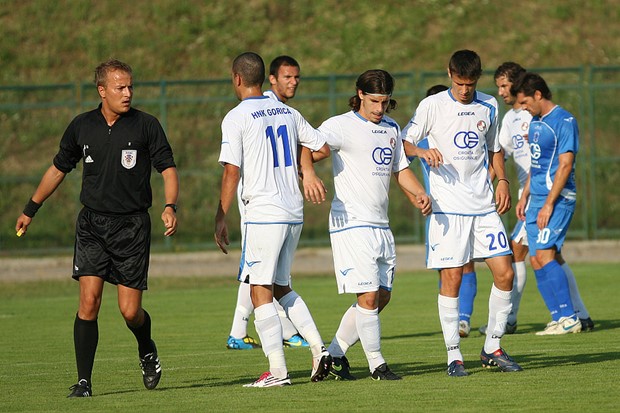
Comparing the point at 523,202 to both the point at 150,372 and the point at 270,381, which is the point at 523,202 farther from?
the point at 150,372

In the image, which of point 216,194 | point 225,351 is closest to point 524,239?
point 225,351

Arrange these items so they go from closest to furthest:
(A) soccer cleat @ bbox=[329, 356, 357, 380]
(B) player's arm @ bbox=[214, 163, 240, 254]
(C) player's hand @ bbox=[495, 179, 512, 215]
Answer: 1. (B) player's arm @ bbox=[214, 163, 240, 254]
2. (A) soccer cleat @ bbox=[329, 356, 357, 380]
3. (C) player's hand @ bbox=[495, 179, 512, 215]

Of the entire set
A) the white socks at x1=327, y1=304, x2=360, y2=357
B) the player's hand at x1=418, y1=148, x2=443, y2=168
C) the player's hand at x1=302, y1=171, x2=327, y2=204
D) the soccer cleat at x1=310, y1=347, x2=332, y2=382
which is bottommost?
the soccer cleat at x1=310, y1=347, x2=332, y2=382

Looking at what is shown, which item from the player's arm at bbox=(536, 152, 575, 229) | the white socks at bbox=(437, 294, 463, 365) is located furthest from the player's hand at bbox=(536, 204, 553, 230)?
the white socks at bbox=(437, 294, 463, 365)

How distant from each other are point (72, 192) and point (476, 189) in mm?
14958

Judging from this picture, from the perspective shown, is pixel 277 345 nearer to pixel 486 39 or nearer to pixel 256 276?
pixel 256 276

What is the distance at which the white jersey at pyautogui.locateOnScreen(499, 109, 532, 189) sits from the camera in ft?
42.5

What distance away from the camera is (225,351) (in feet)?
37.7

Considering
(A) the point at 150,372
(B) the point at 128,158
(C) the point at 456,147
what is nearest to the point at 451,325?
(C) the point at 456,147

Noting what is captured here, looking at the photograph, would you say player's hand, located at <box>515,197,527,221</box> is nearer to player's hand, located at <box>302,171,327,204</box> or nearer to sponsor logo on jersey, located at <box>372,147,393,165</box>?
sponsor logo on jersey, located at <box>372,147,393,165</box>

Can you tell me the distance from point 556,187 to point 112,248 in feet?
16.0

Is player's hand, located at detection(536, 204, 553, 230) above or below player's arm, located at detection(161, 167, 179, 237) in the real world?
below

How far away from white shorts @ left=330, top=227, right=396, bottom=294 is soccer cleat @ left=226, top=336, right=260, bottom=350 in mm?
2918

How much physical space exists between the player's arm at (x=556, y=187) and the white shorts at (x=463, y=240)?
244cm
